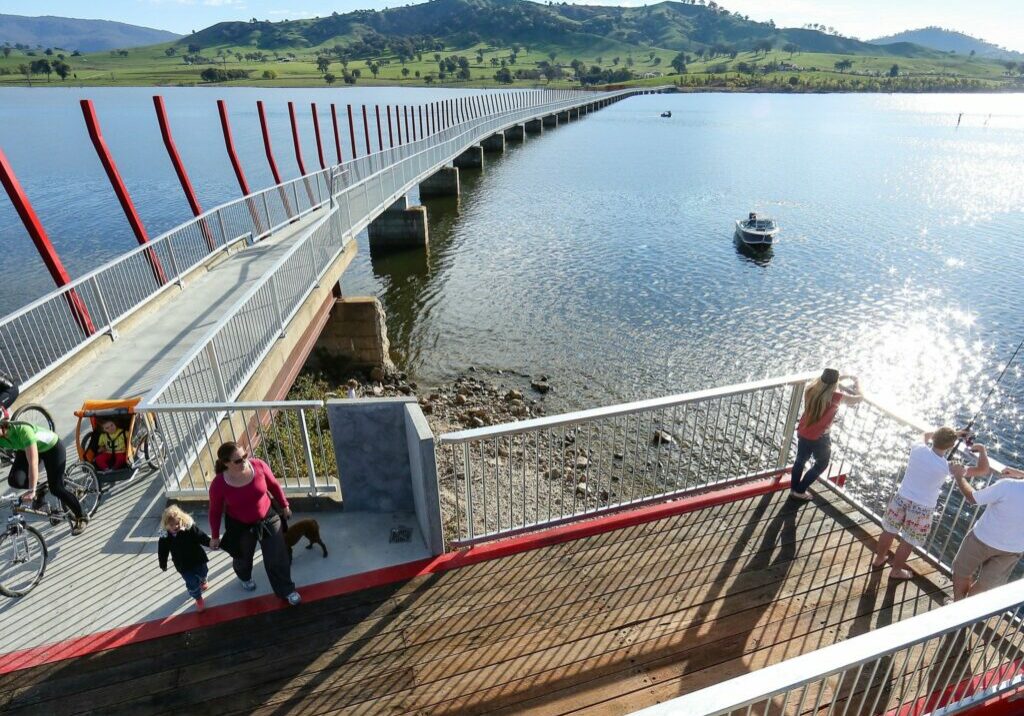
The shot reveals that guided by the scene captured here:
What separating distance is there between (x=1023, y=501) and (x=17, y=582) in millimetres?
8580

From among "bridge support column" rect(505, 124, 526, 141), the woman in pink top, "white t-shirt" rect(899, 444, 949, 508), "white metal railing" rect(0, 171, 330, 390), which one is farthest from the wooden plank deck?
"bridge support column" rect(505, 124, 526, 141)

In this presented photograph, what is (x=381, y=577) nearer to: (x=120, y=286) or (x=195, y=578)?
(x=195, y=578)

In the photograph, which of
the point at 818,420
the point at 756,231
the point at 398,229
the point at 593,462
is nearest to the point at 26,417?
the point at 818,420

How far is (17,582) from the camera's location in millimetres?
5371

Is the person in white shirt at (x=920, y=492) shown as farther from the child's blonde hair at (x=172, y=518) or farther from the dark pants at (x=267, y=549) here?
the child's blonde hair at (x=172, y=518)

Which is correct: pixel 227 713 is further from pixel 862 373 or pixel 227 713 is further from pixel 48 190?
pixel 48 190

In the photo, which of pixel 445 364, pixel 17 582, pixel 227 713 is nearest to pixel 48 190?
pixel 445 364

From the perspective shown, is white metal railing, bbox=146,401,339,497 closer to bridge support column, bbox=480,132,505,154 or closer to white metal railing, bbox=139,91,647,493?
white metal railing, bbox=139,91,647,493

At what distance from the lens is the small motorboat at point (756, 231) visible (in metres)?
28.3

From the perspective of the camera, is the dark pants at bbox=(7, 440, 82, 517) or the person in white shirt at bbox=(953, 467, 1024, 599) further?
the dark pants at bbox=(7, 440, 82, 517)

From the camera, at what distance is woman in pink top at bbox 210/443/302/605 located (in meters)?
4.73

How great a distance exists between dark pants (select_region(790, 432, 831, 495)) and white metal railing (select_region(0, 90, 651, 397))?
9.75 meters

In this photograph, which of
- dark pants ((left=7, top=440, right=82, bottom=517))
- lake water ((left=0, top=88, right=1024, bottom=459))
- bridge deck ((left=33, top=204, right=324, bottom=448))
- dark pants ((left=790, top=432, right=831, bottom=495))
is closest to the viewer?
dark pants ((left=7, top=440, right=82, bottom=517))

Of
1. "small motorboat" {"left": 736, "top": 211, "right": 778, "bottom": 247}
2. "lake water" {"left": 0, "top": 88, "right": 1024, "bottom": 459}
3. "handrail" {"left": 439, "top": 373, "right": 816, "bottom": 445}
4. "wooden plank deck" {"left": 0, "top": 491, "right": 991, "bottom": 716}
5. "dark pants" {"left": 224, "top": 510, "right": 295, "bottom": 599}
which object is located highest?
"handrail" {"left": 439, "top": 373, "right": 816, "bottom": 445}
